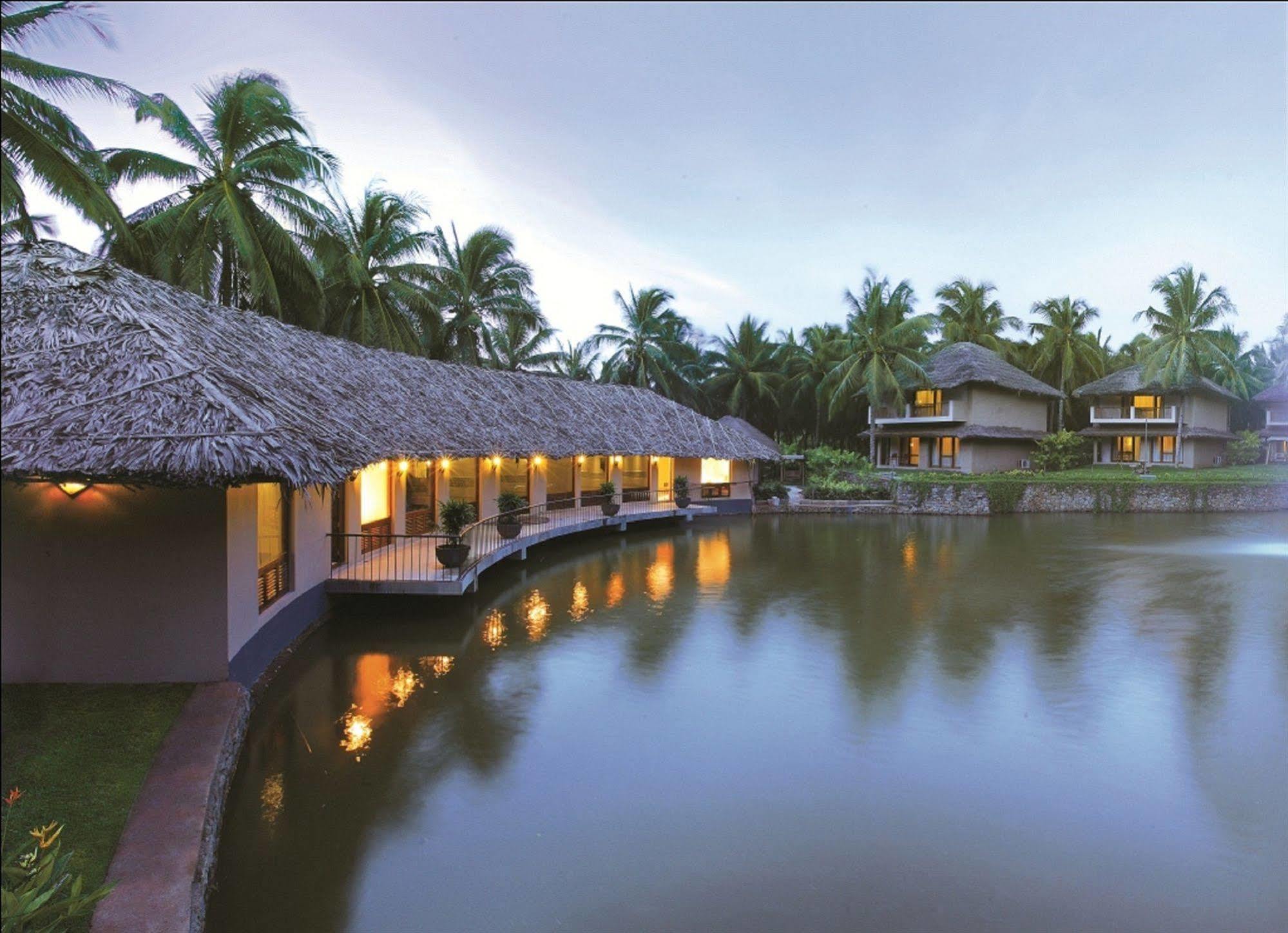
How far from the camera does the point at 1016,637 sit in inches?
506

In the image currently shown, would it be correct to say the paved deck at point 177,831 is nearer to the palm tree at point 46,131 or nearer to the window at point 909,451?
the palm tree at point 46,131

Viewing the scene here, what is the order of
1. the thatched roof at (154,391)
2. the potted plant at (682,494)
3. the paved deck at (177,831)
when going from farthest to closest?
the potted plant at (682,494) → the thatched roof at (154,391) → the paved deck at (177,831)

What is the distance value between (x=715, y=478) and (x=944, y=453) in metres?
16.9

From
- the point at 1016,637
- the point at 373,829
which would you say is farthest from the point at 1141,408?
the point at 373,829

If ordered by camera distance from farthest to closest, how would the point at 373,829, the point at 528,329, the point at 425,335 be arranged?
1. the point at 528,329
2. the point at 425,335
3. the point at 373,829

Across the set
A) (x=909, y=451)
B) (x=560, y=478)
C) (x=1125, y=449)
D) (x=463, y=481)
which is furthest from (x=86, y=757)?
(x=1125, y=449)

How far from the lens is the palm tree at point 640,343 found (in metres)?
39.4

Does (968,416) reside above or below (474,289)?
below

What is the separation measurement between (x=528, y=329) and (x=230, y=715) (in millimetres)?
28364

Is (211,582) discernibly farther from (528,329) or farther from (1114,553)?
(528,329)

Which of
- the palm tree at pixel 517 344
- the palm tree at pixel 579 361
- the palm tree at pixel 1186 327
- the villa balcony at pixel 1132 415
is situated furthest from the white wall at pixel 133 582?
the villa balcony at pixel 1132 415

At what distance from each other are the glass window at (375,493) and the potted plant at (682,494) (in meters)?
13.6

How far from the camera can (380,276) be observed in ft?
87.7

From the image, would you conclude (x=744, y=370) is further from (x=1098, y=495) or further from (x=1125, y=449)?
(x=1125, y=449)
